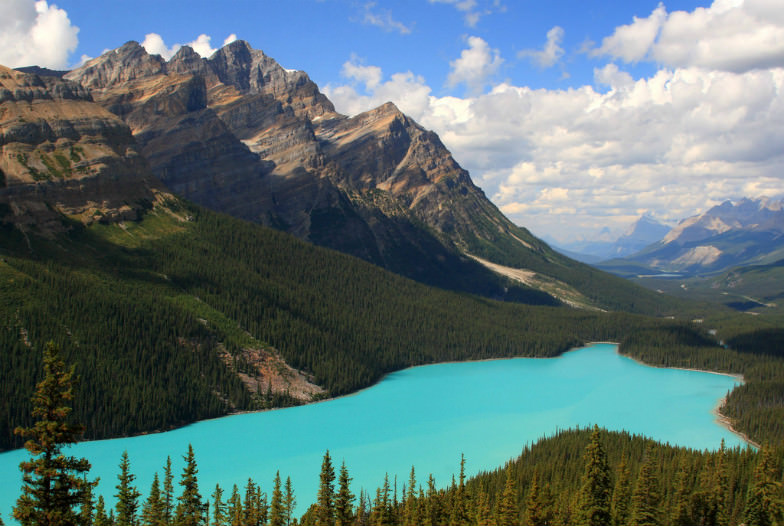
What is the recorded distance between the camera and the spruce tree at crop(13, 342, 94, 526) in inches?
1049

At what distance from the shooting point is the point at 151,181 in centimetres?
18188

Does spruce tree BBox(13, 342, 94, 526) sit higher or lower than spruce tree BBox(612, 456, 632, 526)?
higher

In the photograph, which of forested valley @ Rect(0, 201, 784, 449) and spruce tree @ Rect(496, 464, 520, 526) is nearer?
spruce tree @ Rect(496, 464, 520, 526)

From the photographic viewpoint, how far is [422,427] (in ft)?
389

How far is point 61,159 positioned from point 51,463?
149612 mm

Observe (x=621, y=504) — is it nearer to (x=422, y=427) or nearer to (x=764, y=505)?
(x=764, y=505)

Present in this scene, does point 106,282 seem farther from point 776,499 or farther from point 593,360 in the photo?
point 593,360

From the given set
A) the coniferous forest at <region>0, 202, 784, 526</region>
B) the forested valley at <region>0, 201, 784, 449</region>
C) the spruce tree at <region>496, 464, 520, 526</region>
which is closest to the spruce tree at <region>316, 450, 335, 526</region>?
the coniferous forest at <region>0, 202, 784, 526</region>

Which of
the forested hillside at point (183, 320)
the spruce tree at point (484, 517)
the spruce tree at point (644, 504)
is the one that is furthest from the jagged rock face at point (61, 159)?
the spruce tree at point (644, 504)

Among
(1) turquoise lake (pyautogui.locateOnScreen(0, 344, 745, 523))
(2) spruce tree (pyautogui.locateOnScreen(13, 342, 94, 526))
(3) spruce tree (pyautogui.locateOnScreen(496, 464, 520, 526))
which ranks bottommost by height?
(1) turquoise lake (pyautogui.locateOnScreen(0, 344, 745, 523))

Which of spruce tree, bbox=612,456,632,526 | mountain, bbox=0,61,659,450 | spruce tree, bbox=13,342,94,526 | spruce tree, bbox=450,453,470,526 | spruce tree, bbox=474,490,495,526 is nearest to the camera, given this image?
spruce tree, bbox=13,342,94,526

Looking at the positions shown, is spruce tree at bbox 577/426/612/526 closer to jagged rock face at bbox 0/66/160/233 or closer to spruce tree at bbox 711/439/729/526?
spruce tree at bbox 711/439/729/526

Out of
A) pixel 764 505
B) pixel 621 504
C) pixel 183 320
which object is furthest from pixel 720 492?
pixel 183 320

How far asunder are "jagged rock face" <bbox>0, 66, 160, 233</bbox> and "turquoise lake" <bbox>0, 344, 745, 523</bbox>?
68.5m
